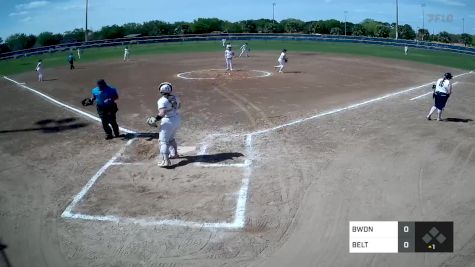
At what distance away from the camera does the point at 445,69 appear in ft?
92.2

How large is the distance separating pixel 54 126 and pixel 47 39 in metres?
58.9

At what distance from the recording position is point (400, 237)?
6.53 m

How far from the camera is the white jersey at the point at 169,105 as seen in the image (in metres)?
9.55

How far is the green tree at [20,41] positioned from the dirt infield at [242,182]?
54572 millimetres

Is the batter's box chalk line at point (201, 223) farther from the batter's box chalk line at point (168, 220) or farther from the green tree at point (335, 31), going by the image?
the green tree at point (335, 31)

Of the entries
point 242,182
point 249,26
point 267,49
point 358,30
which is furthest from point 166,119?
point 358,30

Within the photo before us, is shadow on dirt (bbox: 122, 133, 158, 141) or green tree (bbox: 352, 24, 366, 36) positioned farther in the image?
green tree (bbox: 352, 24, 366, 36)

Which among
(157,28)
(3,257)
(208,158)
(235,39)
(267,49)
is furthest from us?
(157,28)

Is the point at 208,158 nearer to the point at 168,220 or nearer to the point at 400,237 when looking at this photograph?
the point at 168,220

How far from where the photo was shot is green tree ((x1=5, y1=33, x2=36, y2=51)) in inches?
2477

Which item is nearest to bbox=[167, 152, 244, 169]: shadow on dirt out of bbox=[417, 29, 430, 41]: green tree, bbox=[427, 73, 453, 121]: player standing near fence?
bbox=[427, 73, 453, 121]: player standing near fence

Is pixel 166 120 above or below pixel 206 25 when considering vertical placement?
below

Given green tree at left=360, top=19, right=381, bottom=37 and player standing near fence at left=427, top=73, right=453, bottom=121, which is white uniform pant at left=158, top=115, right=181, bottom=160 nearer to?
player standing near fence at left=427, top=73, right=453, bottom=121

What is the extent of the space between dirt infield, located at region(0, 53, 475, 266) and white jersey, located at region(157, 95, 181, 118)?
1.34 m
